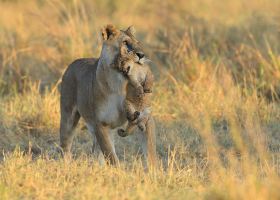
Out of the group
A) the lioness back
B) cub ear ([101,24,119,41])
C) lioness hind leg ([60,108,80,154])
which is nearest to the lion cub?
cub ear ([101,24,119,41])

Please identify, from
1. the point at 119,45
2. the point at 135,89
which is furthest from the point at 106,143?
the point at 119,45

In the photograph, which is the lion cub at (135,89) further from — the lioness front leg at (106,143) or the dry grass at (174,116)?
the dry grass at (174,116)

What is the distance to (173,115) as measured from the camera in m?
9.11

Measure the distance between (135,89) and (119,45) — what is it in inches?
15.8

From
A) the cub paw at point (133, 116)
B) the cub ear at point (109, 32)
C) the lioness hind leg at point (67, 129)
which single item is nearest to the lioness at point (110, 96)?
the cub ear at point (109, 32)

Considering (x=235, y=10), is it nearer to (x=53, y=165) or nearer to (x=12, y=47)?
(x=12, y=47)

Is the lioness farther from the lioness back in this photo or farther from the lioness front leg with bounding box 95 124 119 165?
the lioness back

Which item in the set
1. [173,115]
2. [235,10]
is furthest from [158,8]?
[173,115]

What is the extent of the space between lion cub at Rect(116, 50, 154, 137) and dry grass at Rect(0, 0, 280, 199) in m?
0.34

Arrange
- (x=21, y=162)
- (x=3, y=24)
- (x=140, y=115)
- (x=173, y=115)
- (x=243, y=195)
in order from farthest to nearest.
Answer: (x=3, y=24), (x=173, y=115), (x=140, y=115), (x=21, y=162), (x=243, y=195)

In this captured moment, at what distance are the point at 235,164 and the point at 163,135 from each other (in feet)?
6.01

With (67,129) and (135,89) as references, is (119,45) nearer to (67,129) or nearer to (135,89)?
(135,89)

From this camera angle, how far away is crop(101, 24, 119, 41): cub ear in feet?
22.9

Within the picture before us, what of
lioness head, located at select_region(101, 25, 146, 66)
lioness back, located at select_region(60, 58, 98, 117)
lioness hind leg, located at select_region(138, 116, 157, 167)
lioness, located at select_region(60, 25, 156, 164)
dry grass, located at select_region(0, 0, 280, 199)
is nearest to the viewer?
dry grass, located at select_region(0, 0, 280, 199)
